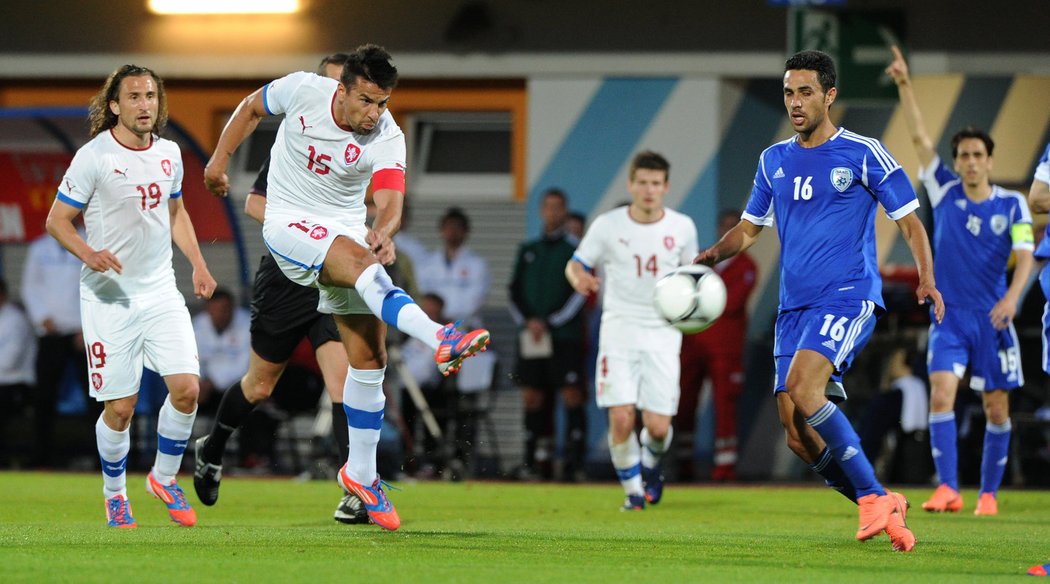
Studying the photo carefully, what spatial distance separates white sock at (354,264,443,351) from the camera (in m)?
6.62

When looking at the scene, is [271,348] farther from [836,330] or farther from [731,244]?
[836,330]

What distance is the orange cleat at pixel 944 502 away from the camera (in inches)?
404

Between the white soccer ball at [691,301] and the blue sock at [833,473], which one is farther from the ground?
the white soccer ball at [691,301]

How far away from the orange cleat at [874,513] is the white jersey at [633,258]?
3659 millimetres

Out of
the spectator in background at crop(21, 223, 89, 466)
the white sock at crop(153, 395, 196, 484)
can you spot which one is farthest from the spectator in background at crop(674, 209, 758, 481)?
the white sock at crop(153, 395, 196, 484)

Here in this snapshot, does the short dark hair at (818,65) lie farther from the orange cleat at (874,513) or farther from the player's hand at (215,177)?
the player's hand at (215,177)

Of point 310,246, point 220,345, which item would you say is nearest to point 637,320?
point 310,246

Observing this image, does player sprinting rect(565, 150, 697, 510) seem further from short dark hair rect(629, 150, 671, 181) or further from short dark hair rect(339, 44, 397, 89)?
short dark hair rect(339, 44, 397, 89)

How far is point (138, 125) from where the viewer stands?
8070mm

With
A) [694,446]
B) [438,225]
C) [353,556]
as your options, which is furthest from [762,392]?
[353,556]

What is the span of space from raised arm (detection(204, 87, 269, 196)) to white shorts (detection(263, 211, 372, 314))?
0.34 meters

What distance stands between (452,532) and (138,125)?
2650 mm

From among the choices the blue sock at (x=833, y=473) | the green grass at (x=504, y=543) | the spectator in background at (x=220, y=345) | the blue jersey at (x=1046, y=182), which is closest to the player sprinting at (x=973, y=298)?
the green grass at (x=504, y=543)

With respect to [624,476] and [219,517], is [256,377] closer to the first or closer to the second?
[219,517]
